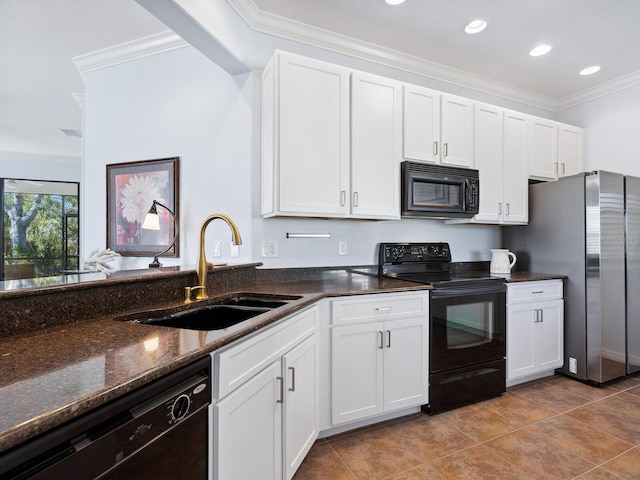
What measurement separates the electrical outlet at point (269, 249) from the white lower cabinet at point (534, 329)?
6.10ft

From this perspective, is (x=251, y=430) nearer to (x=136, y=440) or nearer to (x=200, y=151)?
(x=136, y=440)

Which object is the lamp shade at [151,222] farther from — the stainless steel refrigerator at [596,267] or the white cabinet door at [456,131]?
the stainless steel refrigerator at [596,267]

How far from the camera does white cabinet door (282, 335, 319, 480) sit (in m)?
1.56

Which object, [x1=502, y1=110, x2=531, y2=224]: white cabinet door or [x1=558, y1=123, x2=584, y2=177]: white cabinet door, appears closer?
[x1=502, y1=110, x2=531, y2=224]: white cabinet door

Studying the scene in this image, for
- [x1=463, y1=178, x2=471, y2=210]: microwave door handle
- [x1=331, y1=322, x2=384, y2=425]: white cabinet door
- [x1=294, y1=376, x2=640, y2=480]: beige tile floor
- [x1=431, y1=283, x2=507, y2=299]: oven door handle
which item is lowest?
[x1=294, y1=376, x2=640, y2=480]: beige tile floor

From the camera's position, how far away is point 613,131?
11.3 feet

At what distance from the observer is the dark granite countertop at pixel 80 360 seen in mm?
618

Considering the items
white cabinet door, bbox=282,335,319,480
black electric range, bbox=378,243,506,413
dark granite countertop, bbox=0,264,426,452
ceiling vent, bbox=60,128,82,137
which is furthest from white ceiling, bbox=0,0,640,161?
white cabinet door, bbox=282,335,319,480

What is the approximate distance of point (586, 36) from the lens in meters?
2.70

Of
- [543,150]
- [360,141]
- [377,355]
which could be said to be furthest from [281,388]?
[543,150]

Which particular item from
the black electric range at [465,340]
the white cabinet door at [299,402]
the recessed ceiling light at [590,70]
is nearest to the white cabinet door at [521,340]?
the black electric range at [465,340]

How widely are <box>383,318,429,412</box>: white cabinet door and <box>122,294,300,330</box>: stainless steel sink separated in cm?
77

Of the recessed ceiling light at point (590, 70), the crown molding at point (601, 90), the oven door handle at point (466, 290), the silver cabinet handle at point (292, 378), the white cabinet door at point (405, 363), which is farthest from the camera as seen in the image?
the crown molding at point (601, 90)

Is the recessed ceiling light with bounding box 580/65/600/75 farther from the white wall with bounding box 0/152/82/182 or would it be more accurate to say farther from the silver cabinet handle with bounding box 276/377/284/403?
the white wall with bounding box 0/152/82/182
